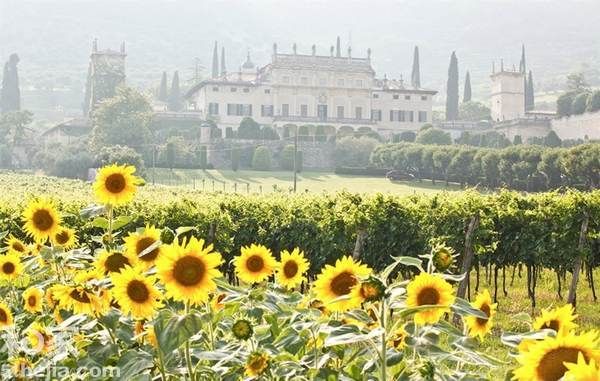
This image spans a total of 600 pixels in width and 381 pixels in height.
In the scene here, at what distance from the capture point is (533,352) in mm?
1828

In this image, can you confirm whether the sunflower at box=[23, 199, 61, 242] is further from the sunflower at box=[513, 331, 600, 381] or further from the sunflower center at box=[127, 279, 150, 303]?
the sunflower at box=[513, 331, 600, 381]

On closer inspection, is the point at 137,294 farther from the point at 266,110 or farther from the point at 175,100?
the point at 175,100

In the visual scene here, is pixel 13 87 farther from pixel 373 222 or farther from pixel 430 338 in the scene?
pixel 430 338

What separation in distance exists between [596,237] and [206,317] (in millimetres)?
10791

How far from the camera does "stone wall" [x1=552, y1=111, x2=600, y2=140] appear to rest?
3142 inches

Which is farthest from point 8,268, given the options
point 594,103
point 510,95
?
point 510,95

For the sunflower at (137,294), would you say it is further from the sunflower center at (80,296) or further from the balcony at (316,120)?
the balcony at (316,120)

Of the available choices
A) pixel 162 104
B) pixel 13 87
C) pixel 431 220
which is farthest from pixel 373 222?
pixel 162 104

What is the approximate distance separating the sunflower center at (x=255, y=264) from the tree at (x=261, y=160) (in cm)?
6683

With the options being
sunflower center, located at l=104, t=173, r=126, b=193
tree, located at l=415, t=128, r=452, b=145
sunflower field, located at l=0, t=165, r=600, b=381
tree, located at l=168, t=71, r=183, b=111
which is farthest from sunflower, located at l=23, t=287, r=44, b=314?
tree, located at l=168, t=71, r=183, b=111

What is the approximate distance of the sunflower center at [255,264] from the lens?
3295 millimetres

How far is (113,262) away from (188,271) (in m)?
0.74

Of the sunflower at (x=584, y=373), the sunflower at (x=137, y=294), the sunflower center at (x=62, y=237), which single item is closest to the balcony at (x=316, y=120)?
the sunflower center at (x=62, y=237)

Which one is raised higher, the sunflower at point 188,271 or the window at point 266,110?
the window at point 266,110
